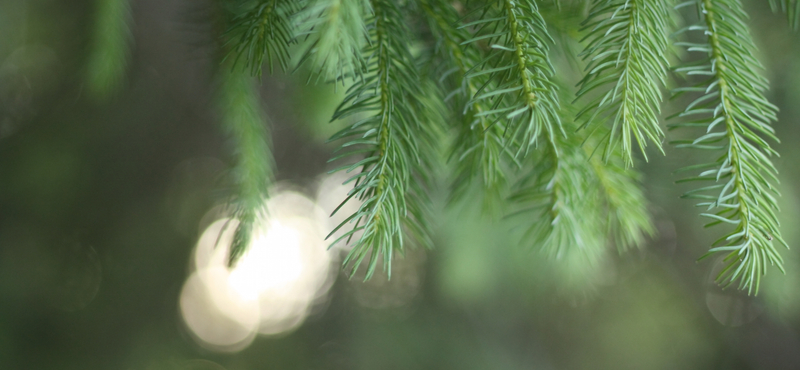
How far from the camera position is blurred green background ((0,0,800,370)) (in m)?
0.75

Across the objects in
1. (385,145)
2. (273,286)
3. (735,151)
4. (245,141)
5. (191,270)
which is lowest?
(735,151)

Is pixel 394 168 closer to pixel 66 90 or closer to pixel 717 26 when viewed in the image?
pixel 717 26

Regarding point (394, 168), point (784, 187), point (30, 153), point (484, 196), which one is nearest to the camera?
point (394, 168)

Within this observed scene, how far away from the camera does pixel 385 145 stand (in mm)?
200

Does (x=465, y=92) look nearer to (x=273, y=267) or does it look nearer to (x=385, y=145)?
(x=385, y=145)

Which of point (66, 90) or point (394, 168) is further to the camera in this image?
point (66, 90)

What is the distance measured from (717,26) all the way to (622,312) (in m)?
0.85

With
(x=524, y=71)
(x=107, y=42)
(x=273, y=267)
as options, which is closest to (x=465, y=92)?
(x=524, y=71)

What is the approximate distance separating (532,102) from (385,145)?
7 cm

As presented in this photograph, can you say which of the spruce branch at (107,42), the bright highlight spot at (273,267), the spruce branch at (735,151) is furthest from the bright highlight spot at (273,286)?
the spruce branch at (735,151)

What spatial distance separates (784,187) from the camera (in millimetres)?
577

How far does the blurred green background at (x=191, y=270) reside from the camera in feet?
2.47

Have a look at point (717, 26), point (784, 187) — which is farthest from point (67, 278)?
point (784, 187)

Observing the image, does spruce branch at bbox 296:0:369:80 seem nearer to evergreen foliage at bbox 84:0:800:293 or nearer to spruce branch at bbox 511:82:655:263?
evergreen foliage at bbox 84:0:800:293
